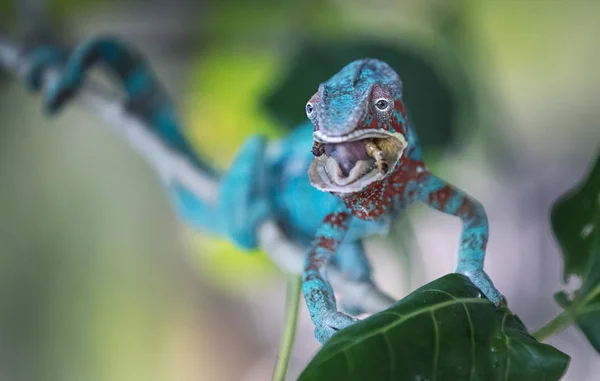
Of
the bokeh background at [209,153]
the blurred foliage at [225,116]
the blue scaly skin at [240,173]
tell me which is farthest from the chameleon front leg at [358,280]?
the blurred foliage at [225,116]

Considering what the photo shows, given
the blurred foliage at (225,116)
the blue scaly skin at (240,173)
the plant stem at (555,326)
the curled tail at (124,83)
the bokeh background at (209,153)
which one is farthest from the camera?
the blurred foliage at (225,116)

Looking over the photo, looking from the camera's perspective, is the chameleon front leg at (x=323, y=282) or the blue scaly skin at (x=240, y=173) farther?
the blue scaly skin at (x=240, y=173)

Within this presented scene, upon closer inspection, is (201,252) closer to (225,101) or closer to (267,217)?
(225,101)

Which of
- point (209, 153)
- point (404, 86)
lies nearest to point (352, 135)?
point (404, 86)

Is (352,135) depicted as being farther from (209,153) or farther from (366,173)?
(209,153)

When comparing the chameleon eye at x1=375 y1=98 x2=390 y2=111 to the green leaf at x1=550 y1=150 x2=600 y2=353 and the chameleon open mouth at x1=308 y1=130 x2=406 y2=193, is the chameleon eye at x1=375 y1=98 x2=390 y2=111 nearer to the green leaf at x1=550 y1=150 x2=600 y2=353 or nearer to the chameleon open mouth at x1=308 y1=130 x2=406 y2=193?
the chameleon open mouth at x1=308 y1=130 x2=406 y2=193

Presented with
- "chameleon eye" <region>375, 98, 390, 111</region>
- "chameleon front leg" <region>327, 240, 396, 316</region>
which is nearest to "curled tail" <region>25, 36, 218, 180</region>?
"chameleon front leg" <region>327, 240, 396, 316</region>

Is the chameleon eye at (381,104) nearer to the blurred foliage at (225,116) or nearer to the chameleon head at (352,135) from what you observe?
the chameleon head at (352,135)
